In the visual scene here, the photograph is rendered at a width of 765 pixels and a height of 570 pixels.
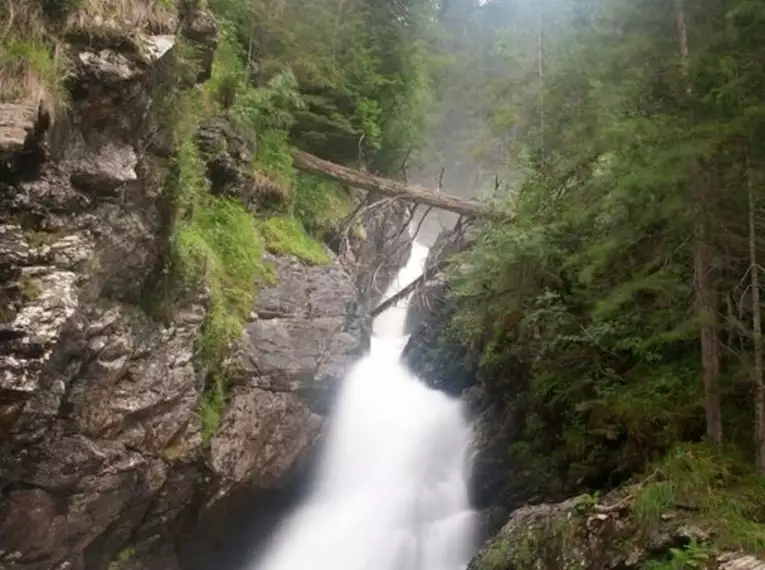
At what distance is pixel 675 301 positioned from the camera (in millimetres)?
7000

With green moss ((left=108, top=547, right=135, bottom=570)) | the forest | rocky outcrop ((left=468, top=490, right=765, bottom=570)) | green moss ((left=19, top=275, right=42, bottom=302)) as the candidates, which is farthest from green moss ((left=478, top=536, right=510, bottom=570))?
green moss ((left=19, top=275, right=42, bottom=302))

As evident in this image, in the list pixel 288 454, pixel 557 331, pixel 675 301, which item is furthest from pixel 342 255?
pixel 675 301

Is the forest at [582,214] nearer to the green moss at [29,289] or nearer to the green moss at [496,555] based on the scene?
the green moss at [496,555]

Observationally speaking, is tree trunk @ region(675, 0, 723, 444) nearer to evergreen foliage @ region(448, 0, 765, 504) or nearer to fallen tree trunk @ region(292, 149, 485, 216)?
evergreen foliage @ region(448, 0, 765, 504)

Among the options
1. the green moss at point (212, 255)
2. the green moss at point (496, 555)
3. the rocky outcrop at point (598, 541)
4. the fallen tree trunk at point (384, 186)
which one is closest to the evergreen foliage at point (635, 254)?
the rocky outcrop at point (598, 541)

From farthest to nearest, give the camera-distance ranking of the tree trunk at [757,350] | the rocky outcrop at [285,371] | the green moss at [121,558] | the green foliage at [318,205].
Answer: the green foliage at [318,205] → the rocky outcrop at [285,371] → the green moss at [121,558] → the tree trunk at [757,350]

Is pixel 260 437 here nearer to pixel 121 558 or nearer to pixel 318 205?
pixel 121 558

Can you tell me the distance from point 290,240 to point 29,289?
6.48m

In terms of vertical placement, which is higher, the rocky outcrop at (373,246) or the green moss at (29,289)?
the rocky outcrop at (373,246)

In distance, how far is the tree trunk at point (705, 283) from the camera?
6285mm

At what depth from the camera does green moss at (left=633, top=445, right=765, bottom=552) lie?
534cm

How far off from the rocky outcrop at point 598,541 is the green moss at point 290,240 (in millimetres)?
6498

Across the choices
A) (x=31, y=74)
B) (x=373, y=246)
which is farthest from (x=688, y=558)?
(x=373, y=246)

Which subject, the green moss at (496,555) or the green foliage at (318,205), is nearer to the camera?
the green moss at (496,555)
